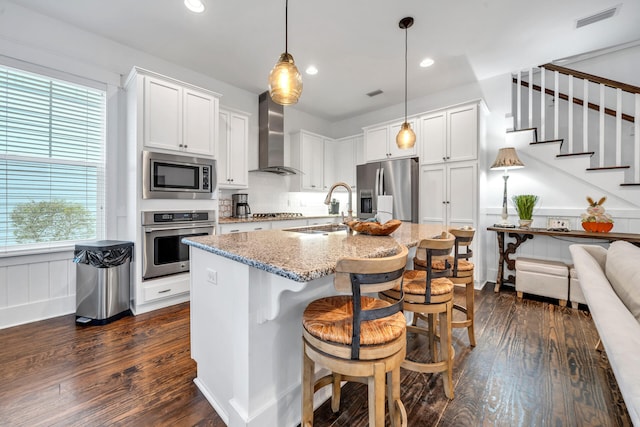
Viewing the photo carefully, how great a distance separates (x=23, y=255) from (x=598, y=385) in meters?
4.68

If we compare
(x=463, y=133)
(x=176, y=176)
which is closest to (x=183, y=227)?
(x=176, y=176)

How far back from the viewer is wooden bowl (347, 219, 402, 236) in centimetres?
180

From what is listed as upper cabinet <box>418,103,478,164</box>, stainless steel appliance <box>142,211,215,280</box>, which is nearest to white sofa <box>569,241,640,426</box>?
upper cabinet <box>418,103,478,164</box>

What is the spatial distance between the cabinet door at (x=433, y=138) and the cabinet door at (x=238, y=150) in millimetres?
2658

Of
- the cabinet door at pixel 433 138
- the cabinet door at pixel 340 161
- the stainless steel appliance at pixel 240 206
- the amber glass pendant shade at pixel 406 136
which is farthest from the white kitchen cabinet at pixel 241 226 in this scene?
the cabinet door at pixel 433 138

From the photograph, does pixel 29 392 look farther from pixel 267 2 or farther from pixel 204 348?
pixel 267 2

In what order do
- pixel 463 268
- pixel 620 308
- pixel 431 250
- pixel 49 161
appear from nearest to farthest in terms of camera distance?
pixel 620 308
pixel 431 250
pixel 463 268
pixel 49 161

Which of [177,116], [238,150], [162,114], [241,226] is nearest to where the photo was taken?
[162,114]

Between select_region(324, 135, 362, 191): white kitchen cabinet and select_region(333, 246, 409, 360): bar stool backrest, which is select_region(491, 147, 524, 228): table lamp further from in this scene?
select_region(333, 246, 409, 360): bar stool backrest

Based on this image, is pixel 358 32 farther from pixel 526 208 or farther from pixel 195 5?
pixel 526 208

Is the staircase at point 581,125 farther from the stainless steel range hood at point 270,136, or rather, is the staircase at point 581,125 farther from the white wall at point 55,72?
the white wall at point 55,72

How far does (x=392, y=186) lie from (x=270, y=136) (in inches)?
84.6

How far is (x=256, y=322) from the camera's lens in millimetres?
1220

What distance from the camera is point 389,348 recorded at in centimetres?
99
